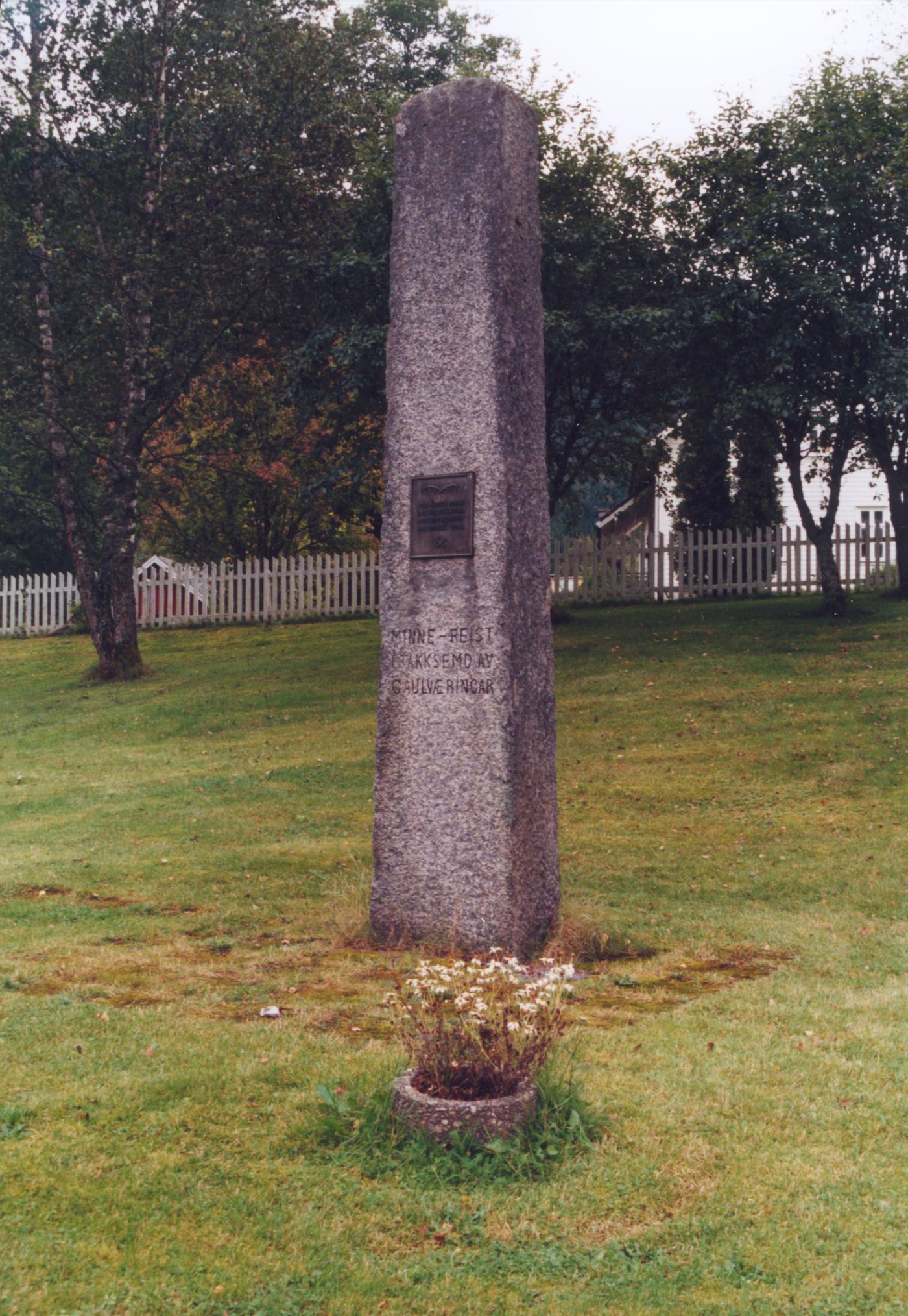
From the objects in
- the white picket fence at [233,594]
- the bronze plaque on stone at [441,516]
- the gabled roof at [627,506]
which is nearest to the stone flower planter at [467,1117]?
the bronze plaque on stone at [441,516]

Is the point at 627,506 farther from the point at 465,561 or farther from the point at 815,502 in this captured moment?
the point at 465,561

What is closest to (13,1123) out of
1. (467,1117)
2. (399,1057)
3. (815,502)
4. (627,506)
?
(399,1057)

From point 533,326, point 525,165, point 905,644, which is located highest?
point 525,165

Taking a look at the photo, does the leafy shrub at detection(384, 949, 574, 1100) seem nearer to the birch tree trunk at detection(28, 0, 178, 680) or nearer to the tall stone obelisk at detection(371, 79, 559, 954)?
the tall stone obelisk at detection(371, 79, 559, 954)

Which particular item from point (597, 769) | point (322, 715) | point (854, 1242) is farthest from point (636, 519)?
point (854, 1242)

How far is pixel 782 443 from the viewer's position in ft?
77.2

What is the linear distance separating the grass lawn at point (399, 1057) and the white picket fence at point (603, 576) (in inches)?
513

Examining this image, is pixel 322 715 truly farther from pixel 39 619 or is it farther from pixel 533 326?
pixel 39 619

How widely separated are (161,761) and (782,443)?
13960mm

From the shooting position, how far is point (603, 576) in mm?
27359

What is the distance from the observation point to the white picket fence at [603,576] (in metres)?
26.4

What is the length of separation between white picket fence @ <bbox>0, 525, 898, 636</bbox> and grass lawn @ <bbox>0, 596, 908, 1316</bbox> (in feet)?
42.7

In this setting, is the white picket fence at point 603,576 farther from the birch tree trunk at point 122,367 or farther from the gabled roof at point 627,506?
the gabled roof at point 627,506

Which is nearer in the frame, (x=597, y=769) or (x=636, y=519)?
(x=597, y=769)
